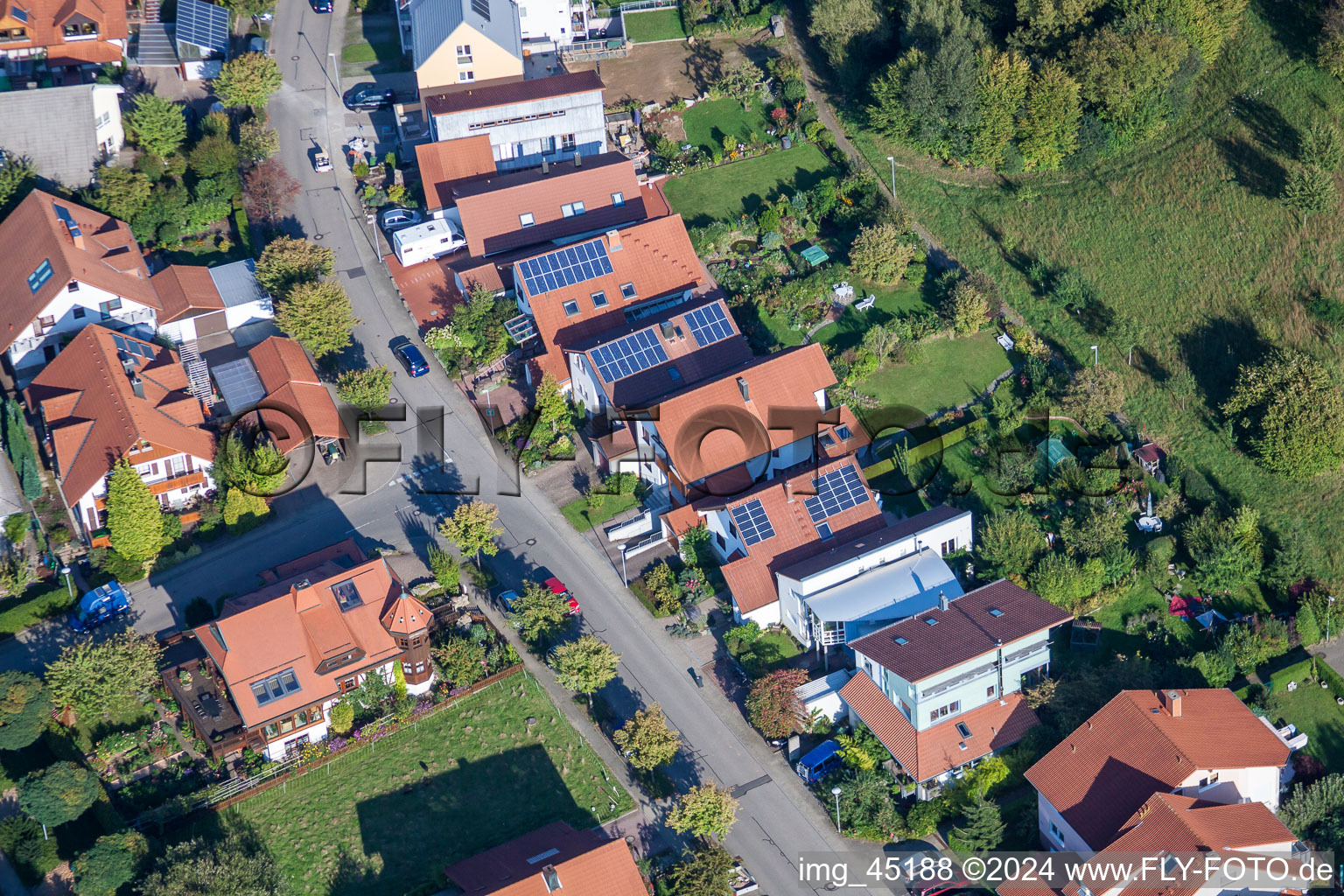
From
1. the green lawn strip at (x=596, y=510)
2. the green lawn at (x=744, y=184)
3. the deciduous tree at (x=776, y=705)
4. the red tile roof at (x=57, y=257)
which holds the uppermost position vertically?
the red tile roof at (x=57, y=257)

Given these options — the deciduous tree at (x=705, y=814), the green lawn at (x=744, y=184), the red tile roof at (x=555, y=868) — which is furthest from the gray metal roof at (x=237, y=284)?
the deciduous tree at (x=705, y=814)

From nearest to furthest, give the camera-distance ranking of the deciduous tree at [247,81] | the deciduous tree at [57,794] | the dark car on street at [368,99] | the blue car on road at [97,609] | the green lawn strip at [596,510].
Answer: the deciduous tree at [57,794], the blue car on road at [97,609], the green lawn strip at [596,510], the deciduous tree at [247,81], the dark car on street at [368,99]

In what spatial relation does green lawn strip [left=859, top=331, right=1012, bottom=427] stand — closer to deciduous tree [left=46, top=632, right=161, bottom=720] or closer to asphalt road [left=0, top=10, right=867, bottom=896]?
asphalt road [left=0, top=10, right=867, bottom=896]

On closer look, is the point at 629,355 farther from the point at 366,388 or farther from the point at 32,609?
the point at 32,609

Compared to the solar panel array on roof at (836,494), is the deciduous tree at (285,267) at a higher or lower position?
higher

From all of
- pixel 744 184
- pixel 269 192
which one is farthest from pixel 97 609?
pixel 744 184

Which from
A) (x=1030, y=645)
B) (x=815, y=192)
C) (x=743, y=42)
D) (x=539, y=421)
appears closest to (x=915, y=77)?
(x=815, y=192)

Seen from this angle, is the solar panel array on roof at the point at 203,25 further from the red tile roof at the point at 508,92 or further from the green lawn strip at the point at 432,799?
the green lawn strip at the point at 432,799
